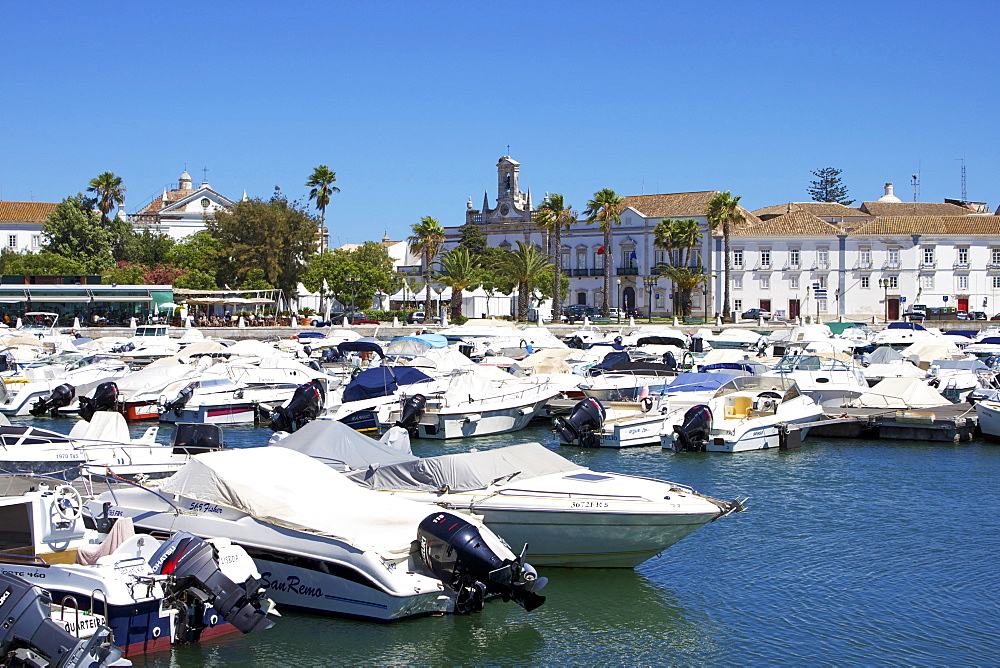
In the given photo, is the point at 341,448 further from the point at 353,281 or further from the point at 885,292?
the point at 885,292

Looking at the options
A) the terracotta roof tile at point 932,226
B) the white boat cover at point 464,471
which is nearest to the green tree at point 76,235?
the terracotta roof tile at point 932,226

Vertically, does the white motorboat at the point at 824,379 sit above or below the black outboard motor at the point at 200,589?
above

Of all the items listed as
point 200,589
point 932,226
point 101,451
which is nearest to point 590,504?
point 200,589

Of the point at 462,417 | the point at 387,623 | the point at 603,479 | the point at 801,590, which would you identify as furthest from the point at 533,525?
the point at 462,417

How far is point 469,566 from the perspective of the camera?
15.1 metres

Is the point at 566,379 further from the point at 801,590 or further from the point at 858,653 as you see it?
the point at 858,653

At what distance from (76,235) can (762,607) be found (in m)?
93.6

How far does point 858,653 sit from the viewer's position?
1516 centimetres

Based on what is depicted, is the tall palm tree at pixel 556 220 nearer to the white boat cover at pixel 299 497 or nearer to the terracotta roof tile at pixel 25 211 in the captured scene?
the terracotta roof tile at pixel 25 211

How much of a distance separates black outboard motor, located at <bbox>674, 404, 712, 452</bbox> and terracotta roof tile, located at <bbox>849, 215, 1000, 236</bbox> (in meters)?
69.5

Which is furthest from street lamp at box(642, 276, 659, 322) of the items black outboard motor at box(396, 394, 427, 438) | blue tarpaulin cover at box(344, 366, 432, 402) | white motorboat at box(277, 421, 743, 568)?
white motorboat at box(277, 421, 743, 568)

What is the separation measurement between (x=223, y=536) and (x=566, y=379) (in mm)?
25181

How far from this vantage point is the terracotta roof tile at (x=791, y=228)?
95188mm

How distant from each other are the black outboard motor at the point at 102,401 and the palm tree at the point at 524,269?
53.2 metres
